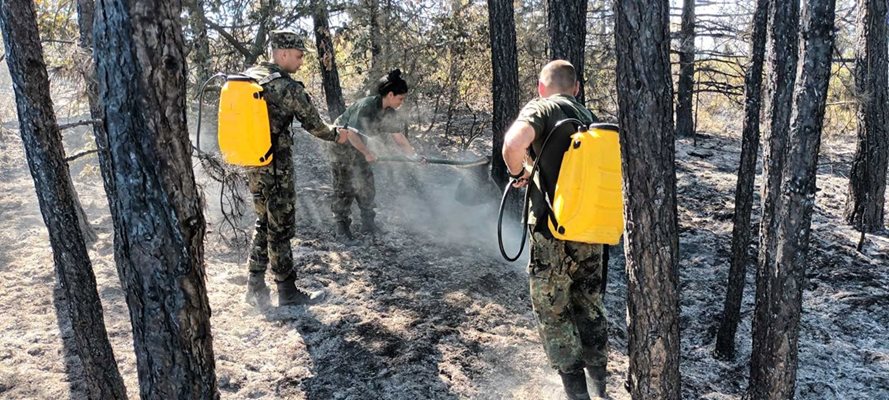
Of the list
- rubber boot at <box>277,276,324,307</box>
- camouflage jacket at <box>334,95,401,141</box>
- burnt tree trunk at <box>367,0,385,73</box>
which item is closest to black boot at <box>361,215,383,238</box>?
camouflage jacket at <box>334,95,401,141</box>

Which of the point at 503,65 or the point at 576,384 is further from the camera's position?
the point at 503,65

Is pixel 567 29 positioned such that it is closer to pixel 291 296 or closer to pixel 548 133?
pixel 548 133

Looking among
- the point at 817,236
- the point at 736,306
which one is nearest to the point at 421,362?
the point at 736,306

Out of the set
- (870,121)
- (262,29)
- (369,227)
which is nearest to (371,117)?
(369,227)

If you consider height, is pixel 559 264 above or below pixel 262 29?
below

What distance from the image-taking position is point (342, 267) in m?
6.64

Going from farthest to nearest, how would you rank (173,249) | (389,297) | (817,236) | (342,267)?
1. (817,236)
2. (342,267)
3. (389,297)
4. (173,249)

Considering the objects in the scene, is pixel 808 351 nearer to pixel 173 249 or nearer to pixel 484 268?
pixel 484 268

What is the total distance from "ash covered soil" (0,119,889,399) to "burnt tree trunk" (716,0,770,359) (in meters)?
0.35

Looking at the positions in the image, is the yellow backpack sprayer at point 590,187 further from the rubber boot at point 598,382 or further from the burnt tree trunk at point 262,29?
the burnt tree trunk at point 262,29

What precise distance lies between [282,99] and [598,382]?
11.6ft

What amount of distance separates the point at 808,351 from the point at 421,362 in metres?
3.78

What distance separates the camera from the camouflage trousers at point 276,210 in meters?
5.32

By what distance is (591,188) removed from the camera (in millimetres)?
3457
